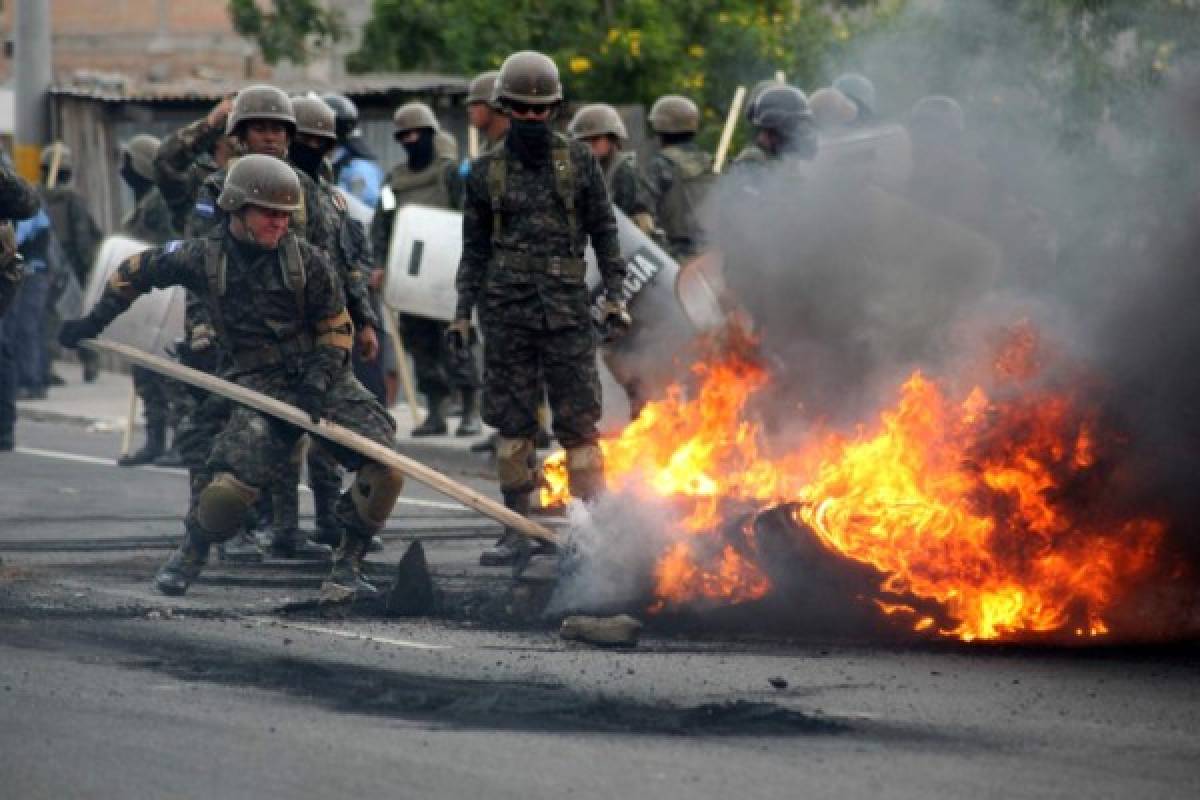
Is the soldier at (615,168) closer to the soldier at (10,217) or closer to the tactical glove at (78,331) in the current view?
the soldier at (10,217)

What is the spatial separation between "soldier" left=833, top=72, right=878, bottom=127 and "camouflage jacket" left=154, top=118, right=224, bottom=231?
404 cm

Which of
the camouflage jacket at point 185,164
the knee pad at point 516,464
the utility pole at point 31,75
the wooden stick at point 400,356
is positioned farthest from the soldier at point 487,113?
the utility pole at point 31,75

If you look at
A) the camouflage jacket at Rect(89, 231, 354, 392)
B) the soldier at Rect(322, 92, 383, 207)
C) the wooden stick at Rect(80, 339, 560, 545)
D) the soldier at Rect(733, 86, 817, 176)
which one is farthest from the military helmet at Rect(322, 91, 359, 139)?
the wooden stick at Rect(80, 339, 560, 545)

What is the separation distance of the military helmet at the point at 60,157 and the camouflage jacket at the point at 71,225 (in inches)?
23.0

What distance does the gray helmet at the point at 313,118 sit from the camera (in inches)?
447

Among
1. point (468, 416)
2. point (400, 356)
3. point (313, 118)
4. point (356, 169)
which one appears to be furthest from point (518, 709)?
point (400, 356)

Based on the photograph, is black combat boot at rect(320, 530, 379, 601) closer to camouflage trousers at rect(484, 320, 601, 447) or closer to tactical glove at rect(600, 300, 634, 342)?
camouflage trousers at rect(484, 320, 601, 447)

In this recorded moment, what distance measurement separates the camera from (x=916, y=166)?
486 inches

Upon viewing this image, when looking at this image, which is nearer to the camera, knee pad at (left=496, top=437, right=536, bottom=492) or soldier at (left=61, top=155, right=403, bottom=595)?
soldier at (left=61, top=155, right=403, bottom=595)

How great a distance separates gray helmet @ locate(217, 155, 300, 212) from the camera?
9664mm

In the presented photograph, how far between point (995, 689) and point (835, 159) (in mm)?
5122

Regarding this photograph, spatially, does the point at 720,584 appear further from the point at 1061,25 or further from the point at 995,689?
the point at 1061,25

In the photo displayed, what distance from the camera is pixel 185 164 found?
12.7m

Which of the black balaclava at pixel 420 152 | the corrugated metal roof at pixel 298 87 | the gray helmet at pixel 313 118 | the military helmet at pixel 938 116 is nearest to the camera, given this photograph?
the gray helmet at pixel 313 118
